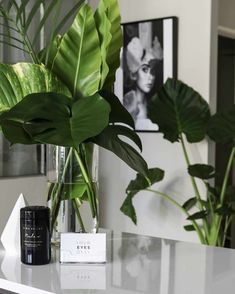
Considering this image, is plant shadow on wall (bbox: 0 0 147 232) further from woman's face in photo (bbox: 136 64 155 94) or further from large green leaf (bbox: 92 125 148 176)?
woman's face in photo (bbox: 136 64 155 94)

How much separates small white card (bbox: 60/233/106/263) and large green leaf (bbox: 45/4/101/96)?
1.29ft

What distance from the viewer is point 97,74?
4.62 ft

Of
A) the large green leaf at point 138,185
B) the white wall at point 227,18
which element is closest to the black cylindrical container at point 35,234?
the large green leaf at point 138,185

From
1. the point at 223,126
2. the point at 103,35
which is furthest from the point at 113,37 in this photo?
the point at 223,126

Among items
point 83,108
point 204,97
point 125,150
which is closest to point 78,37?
point 83,108

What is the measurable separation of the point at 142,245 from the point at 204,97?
1.73 m

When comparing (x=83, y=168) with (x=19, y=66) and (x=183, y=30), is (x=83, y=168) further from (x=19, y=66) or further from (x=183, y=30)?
(x=183, y=30)

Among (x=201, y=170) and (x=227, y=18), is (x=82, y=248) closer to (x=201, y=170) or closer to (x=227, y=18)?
(x=201, y=170)

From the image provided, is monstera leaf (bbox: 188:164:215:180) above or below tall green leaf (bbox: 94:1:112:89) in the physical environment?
below

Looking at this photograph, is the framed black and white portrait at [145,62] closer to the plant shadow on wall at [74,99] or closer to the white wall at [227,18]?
the white wall at [227,18]

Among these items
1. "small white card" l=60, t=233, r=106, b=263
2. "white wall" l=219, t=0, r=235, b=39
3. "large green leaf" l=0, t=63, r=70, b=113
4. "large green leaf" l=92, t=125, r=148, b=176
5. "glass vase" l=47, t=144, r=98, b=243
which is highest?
"white wall" l=219, t=0, r=235, b=39

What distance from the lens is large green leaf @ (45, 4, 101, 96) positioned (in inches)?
54.7

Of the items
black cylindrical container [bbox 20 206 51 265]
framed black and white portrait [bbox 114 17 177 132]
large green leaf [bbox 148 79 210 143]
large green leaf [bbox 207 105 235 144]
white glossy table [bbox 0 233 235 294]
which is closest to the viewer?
white glossy table [bbox 0 233 235 294]

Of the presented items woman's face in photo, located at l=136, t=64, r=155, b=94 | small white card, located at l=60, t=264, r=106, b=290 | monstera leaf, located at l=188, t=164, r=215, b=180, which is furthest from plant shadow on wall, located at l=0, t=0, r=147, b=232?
woman's face in photo, located at l=136, t=64, r=155, b=94
